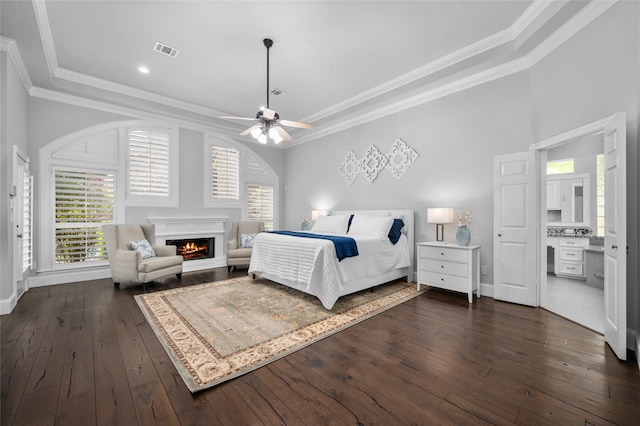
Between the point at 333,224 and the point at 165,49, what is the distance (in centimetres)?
362

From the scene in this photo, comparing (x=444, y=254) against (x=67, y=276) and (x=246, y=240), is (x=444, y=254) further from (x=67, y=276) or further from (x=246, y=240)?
(x=67, y=276)

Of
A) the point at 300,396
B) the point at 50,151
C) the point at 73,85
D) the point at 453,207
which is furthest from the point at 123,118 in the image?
the point at 453,207

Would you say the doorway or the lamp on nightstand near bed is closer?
the lamp on nightstand near bed

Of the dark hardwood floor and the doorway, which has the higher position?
the doorway

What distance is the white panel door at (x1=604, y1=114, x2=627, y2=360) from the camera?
2.21 meters

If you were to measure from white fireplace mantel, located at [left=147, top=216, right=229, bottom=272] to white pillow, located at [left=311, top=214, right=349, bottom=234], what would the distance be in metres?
2.33

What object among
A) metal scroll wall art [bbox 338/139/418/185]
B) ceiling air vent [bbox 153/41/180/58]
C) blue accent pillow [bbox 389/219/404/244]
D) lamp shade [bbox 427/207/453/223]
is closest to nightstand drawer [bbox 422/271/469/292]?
blue accent pillow [bbox 389/219/404/244]

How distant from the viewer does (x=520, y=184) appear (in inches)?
139

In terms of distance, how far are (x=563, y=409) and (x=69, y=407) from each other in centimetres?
297

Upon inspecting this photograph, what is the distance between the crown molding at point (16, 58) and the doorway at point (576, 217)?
25.2ft

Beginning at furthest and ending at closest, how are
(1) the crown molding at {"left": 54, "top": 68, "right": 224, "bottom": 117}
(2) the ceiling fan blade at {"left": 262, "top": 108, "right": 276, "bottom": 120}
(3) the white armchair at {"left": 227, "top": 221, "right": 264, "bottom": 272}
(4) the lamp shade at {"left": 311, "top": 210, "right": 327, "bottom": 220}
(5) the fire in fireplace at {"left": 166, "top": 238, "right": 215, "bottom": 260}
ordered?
(4) the lamp shade at {"left": 311, "top": 210, "right": 327, "bottom": 220}, (5) the fire in fireplace at {"left": 166, "top": 238, "right": 215, "bottom": 260}, (3) the white armchair at {"left": 227, "top": 221, "right": 264, "bottom": 272}, (1) the crown molding at {"left": 54, "top": 68, "right": 224, "bottom": 117}, (2) the ceiling fan blade at {"left": 262, "top": 108, "right": 276, "bottom": 120}

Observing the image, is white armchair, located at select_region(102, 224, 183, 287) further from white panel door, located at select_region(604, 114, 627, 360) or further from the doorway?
the doorway

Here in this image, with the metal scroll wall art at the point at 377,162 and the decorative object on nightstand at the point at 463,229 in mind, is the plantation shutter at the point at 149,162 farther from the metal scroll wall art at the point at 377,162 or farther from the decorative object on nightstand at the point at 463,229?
the decorative object on nightstand at the point at 463,229

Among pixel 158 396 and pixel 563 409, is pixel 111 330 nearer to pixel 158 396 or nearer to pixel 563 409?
pixel 158 396
